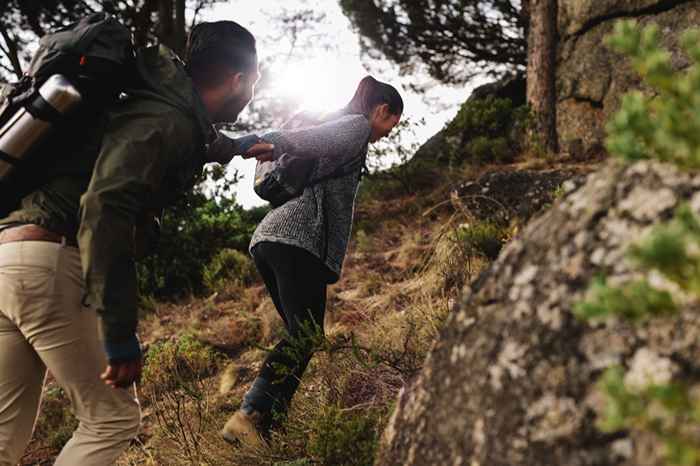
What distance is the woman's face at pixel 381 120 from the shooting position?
299 centimetres

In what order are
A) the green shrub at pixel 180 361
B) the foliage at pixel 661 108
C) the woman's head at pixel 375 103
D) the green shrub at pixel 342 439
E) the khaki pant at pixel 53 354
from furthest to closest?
the green shrub at pixel 180 361, the woman's head at pixel 375 103, the green shrub at pixel 342 439, the khaki pant at pixel 53 354, the foliage at pixel 661 108

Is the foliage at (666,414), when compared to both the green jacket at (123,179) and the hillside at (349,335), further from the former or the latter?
the green jacket at (123,179)

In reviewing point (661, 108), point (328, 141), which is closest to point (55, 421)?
point (328, 141)

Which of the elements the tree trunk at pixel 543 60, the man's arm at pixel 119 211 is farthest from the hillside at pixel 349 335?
the tree trunk at pixel 543 60

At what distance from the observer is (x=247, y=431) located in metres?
2.65

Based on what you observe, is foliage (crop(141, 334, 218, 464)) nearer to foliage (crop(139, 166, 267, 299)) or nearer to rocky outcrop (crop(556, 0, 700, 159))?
foliage (crop(139, 166, 267, 299))

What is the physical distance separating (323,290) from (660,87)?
79.3 inches

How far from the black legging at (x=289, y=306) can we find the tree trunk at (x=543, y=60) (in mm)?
6323

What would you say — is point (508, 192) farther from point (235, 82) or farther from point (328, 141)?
point (235, 82)

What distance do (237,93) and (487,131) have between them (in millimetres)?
6789

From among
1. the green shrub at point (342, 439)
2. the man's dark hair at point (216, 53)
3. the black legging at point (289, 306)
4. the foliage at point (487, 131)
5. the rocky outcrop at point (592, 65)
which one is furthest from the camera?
the foliage at point (487, 131)

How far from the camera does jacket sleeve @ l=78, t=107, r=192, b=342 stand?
167cm

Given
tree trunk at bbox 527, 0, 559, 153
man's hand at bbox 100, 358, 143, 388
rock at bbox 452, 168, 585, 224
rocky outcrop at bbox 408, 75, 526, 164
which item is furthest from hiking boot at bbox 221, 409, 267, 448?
rocky outcrop at bbox 408, 75, 526, 164

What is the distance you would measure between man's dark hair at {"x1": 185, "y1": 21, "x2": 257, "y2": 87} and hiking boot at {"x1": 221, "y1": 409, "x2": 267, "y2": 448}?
1554 millimetres
